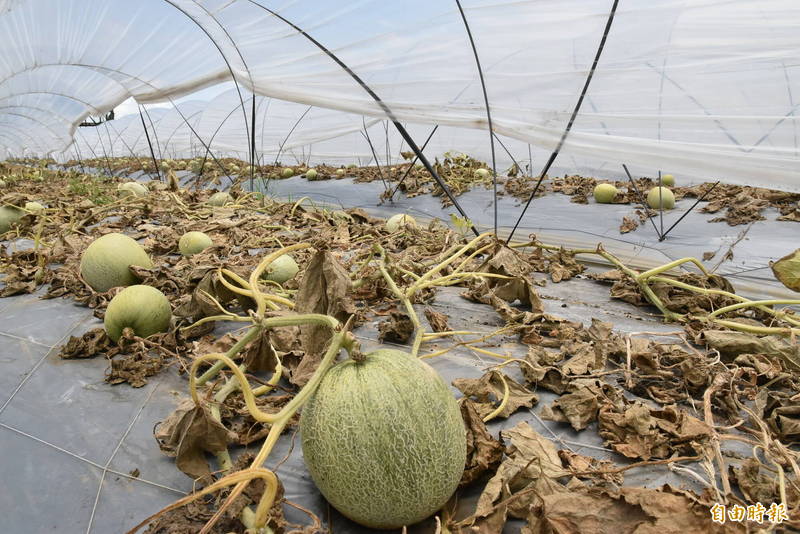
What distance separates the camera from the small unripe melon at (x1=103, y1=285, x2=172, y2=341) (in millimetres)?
2059

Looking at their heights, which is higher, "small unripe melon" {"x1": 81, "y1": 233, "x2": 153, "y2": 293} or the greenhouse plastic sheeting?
the greenhouse plastic sheeting

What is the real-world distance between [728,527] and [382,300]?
5.90ft

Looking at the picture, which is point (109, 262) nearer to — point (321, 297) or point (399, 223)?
point (321, 297)

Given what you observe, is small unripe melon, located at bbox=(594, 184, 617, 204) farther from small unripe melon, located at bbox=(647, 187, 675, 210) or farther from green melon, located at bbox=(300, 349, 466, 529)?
green melon, located at bbox=(300, 349, 466, 529)

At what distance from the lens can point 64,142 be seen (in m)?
19.0

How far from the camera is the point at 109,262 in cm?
261

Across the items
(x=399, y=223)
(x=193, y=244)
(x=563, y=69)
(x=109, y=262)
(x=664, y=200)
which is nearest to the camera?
(x=109, y=262)

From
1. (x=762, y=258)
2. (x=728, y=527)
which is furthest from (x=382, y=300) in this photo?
(x=762, y=258)

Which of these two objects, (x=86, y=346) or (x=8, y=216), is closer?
(x=86, y=346)

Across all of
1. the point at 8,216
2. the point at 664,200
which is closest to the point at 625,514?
the point at 8,216

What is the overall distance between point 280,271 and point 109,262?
908 millimetres

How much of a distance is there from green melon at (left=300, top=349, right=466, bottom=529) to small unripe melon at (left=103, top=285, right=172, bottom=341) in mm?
1252

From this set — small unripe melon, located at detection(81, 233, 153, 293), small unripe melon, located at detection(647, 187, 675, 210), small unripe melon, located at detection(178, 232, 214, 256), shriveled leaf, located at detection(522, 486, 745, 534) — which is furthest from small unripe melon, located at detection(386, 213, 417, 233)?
small unripe melon, located at detection(647, 187, 675, 210)

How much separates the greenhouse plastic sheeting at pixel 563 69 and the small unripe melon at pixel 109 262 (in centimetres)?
229
